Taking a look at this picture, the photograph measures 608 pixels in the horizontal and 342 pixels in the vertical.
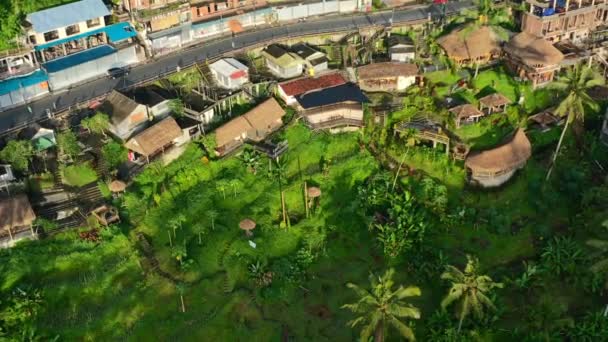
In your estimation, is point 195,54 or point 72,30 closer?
point 72,30

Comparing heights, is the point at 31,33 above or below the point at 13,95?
above

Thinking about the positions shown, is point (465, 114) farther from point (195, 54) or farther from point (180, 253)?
point (180, 253)

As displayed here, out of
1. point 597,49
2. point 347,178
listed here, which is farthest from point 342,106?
point 597,49

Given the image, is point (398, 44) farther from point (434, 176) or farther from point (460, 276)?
point (460, 276)

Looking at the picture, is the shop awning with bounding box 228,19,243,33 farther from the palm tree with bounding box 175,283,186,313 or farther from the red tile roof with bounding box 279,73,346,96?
the palm tree with bounding box 175,283,186,313

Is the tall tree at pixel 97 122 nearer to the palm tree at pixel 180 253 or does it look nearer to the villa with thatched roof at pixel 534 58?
the palm tree at pixel 180 253

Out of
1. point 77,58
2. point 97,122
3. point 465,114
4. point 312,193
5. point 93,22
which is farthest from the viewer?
point 93,22

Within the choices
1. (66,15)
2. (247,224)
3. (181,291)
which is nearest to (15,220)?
(181,291)
